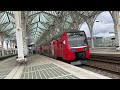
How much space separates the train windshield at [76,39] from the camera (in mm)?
19052

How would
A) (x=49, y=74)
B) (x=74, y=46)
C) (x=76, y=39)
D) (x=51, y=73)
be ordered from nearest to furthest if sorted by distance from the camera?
(x=49, y=74)
(x=51, y=73)
(x=74, y=46)
(x=76, y=39)

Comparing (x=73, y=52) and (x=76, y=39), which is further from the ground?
(x=76, y=39)

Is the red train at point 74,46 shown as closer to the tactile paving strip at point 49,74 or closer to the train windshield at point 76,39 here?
the train windshield at point 76,39

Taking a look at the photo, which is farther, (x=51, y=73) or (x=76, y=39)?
(x=76, y=39)

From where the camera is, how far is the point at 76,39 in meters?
19.3

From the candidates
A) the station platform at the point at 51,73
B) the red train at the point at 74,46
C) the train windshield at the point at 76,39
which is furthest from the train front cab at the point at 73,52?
the station platform at the point at 51,73

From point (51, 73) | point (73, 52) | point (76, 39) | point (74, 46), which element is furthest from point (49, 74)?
point (76, 39)

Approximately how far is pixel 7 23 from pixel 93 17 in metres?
27.3

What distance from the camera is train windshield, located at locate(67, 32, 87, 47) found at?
19.1 meters

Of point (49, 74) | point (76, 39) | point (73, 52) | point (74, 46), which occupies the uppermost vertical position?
point (76, 39)

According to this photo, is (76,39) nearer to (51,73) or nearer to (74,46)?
(74,46)

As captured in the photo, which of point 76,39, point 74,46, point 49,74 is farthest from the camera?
point 76,39
